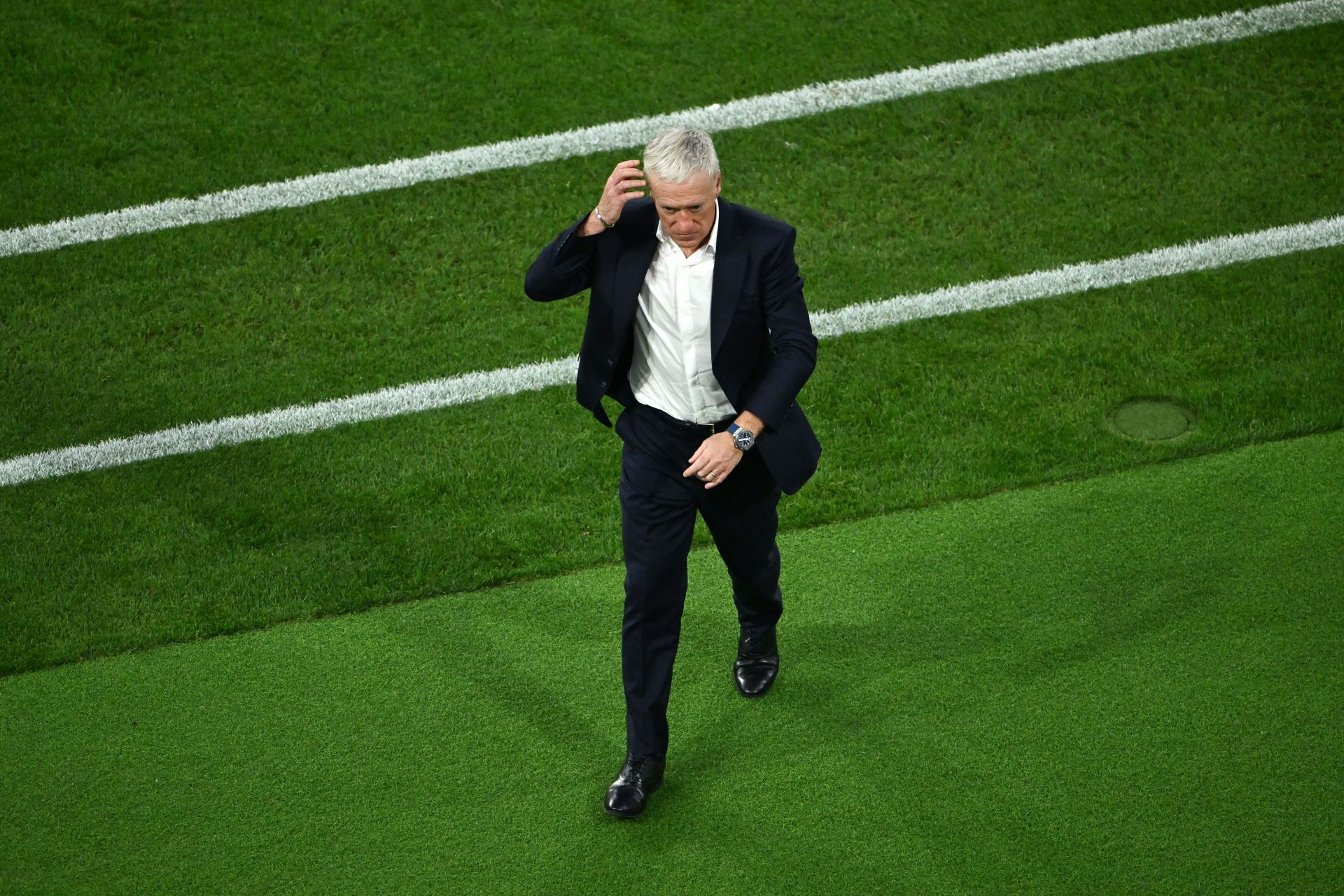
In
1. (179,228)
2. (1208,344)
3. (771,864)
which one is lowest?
(771,864)

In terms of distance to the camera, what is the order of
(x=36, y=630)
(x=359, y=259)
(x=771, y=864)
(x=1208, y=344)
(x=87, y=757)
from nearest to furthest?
1. (x=771, y=864)
2. (x=87, y=757)
3. (x=36, y=630)
4. (x=1208, y=344)
5. (x=359, y=259)

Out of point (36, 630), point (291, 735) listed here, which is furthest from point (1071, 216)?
point (36, 630)

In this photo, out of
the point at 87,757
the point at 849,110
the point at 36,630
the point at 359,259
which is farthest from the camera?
the point at 849,110

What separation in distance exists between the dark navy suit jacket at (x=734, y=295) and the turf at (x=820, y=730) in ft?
3.96

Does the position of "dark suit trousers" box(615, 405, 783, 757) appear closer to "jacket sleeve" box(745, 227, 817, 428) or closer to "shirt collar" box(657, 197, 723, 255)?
"jacket sleeve" box(745, 227, 817, 428)

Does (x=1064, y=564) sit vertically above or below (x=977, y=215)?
below

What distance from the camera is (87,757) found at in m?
5.09

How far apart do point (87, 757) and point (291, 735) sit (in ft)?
2.44

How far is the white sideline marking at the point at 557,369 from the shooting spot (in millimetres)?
6453

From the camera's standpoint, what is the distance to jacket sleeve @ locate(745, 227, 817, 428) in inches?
165

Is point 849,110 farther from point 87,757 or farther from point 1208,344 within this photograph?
point 87,757

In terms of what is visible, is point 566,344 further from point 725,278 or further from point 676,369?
point 725,278

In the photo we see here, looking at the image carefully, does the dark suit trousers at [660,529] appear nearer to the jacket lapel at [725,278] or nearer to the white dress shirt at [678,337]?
the white dress shirt at [678,337]

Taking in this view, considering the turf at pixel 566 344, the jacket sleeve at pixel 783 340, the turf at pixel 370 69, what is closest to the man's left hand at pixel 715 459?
the jacket sleeve at pixel 783 340
